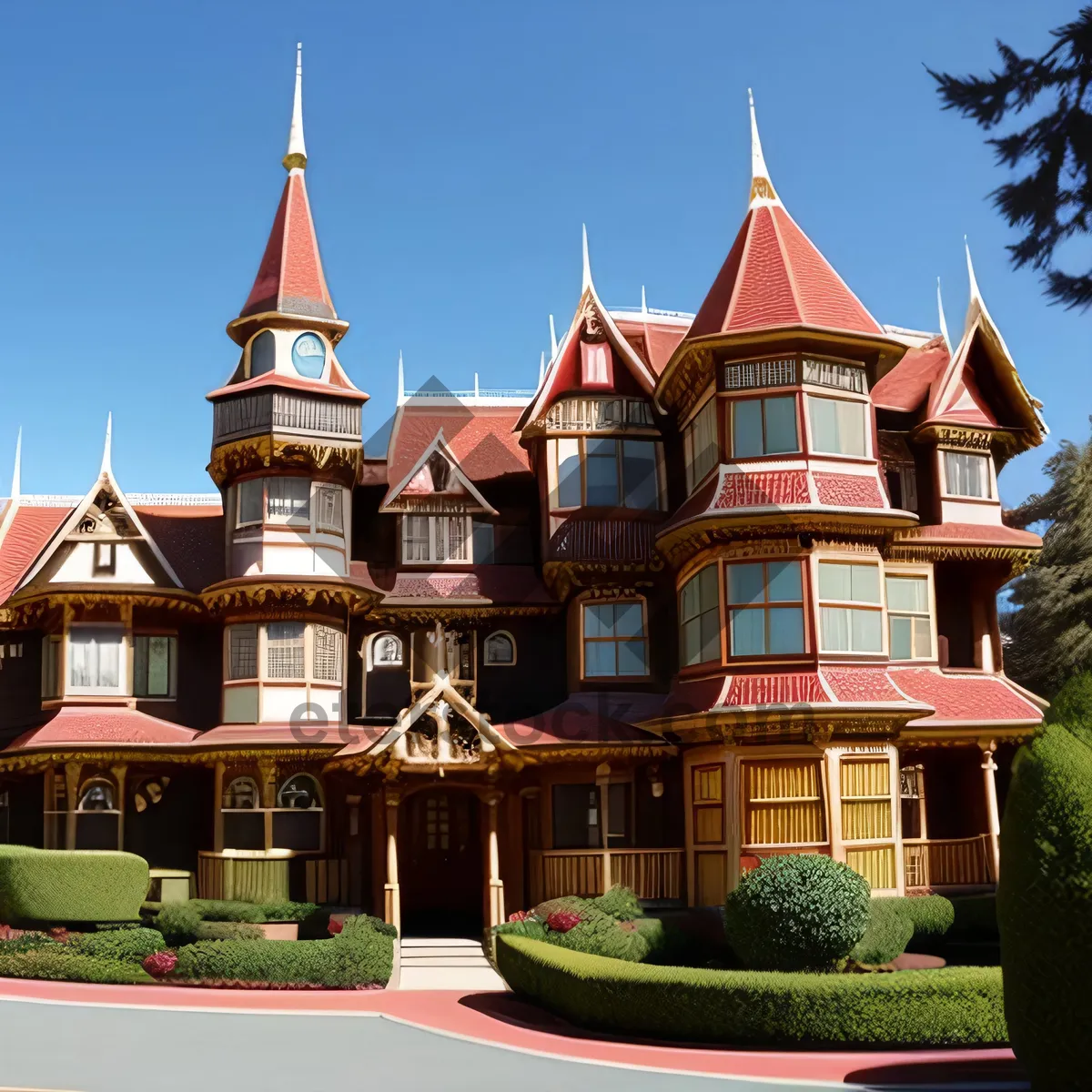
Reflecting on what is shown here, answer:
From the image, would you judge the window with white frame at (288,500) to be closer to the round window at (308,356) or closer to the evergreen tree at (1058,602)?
the round window at (308,356)

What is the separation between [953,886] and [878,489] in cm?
829

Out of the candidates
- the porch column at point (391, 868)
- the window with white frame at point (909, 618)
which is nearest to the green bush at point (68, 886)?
the porch column at point (391, 868)

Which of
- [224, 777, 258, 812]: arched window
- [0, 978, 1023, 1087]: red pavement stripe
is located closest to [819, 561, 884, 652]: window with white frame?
[0, 978, 1023, 1087]: red pavement stripe

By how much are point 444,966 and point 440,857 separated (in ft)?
16.2

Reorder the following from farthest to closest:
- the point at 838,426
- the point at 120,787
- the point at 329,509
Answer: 1. the point at 329,509
2. the point at 120,787
3. the point at 838,426

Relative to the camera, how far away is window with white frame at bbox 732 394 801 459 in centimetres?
2592

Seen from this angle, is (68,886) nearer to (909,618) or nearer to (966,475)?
(909,618)

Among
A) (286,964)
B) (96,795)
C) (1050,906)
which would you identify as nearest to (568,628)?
(286,964)

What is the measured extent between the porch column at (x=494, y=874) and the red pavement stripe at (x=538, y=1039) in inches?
140

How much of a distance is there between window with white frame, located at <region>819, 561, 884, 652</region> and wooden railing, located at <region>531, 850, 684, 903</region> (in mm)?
5674

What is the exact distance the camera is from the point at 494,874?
26484mm

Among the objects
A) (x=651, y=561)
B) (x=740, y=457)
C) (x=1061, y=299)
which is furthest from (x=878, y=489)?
(x=1061, y=299)

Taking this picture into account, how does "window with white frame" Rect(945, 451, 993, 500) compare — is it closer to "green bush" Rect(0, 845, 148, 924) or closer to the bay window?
the bay window

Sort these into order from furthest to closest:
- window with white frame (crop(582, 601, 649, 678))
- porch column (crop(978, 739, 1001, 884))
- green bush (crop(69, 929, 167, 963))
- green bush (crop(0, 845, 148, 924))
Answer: window with white frame (crop(582, 601, 649, 678)) < porch column (crop(978, 739, 1001, 884)) < green bush (crop(0, 845, 148, 924)) < green bush (crop(69, 929, 167, 963))
